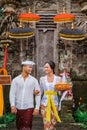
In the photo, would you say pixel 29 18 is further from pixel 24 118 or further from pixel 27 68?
pixel 24 118

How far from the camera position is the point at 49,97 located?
678 centimetres

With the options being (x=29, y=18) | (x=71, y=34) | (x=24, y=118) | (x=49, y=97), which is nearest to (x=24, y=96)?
(x=24, y=118)

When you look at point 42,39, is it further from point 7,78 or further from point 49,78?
point 49,78

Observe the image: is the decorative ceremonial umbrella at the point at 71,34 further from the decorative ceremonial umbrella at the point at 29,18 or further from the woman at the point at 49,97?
the woman at the point at 49,97

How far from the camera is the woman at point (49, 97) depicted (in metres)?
6.75

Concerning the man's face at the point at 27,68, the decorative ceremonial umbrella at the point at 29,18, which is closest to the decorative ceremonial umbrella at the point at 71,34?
the decorative ceremonial umbrella at the point at 29,18

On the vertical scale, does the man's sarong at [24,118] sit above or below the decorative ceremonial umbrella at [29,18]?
below

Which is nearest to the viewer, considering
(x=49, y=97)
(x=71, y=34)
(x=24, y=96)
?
(x=24, y=96)

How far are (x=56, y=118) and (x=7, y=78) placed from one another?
4.58 ft

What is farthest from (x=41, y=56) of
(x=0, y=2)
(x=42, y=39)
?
(x=0, y=2)

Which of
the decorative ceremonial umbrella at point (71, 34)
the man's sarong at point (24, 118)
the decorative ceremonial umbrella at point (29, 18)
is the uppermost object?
the decorative ceremonial umbrella at point (29, 18)

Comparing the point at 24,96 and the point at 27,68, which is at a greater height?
the point at 27,68

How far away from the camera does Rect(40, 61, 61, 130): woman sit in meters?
6.75

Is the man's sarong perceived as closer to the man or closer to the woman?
the man
